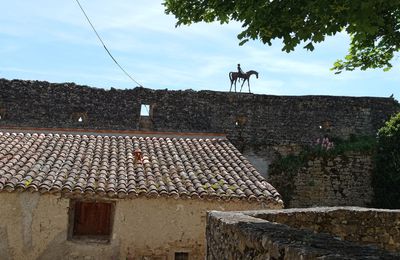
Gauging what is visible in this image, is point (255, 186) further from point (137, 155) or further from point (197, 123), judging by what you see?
point (197, 123)

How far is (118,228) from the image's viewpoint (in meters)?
10.2

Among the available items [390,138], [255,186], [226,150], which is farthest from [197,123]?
[255,186]

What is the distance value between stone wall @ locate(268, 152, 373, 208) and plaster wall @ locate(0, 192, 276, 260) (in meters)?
8.41

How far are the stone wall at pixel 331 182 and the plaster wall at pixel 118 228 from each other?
8413mm

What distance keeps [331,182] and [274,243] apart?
15.9m

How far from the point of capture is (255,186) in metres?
10.8

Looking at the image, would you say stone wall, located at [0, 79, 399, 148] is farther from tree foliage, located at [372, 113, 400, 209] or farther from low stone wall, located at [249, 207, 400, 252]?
low stone wall, located at [249, 207, 400, 252]

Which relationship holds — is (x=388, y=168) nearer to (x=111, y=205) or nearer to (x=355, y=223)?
(x=111, y=205)

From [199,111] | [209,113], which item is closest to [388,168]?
[209,113]

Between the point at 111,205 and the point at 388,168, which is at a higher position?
the point at 388,168

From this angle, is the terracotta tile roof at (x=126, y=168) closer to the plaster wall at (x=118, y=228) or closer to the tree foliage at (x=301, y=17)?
the plaster wall at (x=118, y=228)

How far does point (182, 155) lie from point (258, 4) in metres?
7.62

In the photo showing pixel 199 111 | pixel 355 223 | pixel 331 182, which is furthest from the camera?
pixel 199 111

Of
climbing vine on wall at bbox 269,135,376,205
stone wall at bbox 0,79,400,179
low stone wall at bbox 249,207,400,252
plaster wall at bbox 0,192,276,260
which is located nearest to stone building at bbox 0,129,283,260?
plaster wall at bbox 0,192,276,260
